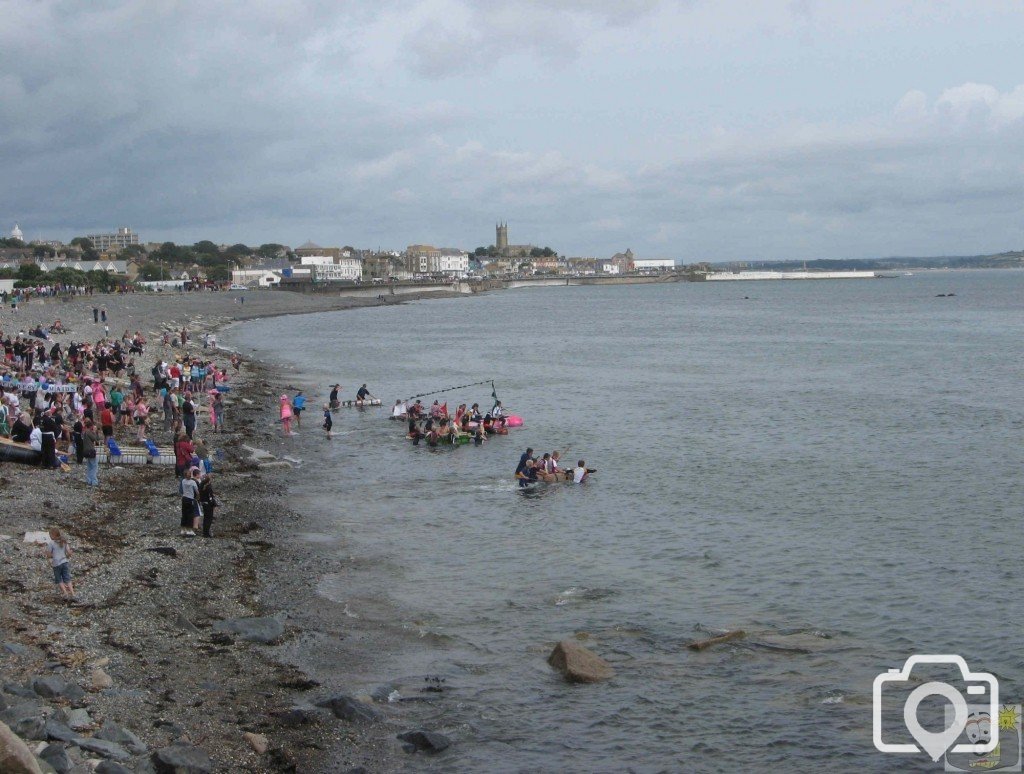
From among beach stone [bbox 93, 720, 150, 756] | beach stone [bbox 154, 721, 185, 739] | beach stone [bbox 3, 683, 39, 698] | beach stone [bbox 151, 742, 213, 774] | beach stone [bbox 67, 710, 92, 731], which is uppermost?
beach stone [bbox 3, 683, 39, 698]

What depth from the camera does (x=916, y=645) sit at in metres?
15.0

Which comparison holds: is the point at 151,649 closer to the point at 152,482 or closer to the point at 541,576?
the point at 541,576

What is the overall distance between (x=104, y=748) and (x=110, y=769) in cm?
59

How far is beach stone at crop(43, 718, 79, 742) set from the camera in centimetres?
966

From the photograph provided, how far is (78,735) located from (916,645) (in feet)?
37.1

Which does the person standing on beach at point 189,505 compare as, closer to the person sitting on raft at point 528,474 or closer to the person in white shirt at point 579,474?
the person sitting on raft at point 528,474

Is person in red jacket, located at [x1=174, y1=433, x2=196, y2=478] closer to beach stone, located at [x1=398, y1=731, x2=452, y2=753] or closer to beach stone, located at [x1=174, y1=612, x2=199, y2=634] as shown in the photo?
beach stone, located at [x1=174, y1=612, x2=199, y2=634]

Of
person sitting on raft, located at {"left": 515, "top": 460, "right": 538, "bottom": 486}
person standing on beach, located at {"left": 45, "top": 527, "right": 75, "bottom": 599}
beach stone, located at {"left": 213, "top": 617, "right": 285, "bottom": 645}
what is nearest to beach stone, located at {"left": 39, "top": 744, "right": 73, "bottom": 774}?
beach stone, located at {"left": 213, "top": 617, "right": 285, "bottom": 645}

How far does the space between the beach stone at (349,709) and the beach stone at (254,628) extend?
2.23 metres

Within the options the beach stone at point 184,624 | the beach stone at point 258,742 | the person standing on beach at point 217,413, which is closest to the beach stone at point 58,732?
the beach stone at point 258,742

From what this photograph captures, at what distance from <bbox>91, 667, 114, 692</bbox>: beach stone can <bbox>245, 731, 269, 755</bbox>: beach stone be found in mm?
1775

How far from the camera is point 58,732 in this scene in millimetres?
9742

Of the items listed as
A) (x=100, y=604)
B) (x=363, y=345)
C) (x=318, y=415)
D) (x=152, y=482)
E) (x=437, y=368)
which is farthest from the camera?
(x=363, y=345)

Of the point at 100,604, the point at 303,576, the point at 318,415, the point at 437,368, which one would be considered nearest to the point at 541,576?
the point at 303,576
